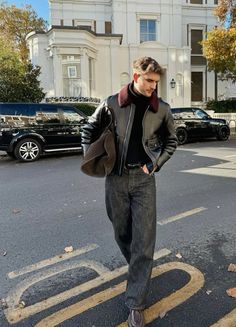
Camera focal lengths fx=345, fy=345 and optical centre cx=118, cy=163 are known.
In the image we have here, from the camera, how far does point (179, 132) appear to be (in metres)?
15.0

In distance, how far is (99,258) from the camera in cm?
385

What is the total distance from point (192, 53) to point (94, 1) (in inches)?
372

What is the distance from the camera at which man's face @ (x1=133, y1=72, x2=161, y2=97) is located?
257 centimetres

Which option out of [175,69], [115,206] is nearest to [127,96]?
[115,206]

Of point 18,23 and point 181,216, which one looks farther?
point 18,23

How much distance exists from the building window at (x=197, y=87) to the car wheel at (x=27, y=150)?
2212cm

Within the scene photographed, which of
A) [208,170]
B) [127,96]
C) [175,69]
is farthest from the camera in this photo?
[175,69]

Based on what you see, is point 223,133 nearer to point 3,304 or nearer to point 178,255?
point 178,255

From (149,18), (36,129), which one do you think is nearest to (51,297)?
(36,129)

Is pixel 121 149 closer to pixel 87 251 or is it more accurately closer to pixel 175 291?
pixel 175 291

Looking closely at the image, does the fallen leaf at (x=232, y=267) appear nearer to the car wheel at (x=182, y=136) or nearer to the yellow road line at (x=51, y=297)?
the yellow road line at (x=51, y=297)

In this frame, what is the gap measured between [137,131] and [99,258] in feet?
5.78

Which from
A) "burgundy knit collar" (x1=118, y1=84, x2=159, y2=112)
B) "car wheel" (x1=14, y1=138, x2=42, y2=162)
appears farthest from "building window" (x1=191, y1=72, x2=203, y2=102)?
"burgundy knit collar" (x1=118, y1=84, x2=159, y2=112)

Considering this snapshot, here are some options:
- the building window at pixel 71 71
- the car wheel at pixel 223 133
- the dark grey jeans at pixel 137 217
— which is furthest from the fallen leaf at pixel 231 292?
the building window at pixel 71 71
